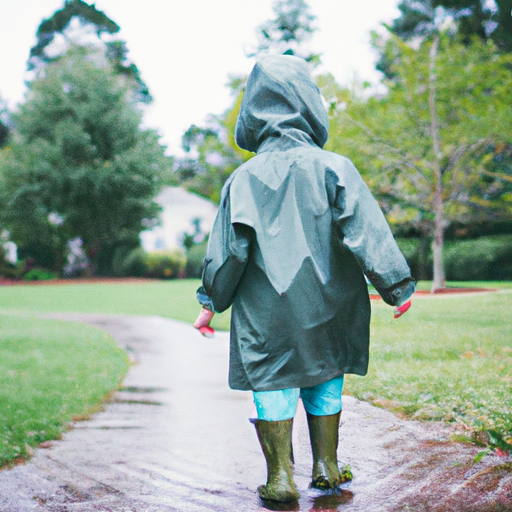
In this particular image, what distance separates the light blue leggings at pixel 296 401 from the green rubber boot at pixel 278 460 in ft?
0.10

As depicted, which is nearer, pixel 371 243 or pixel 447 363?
pixel 371 243

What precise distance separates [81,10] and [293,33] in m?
1.19

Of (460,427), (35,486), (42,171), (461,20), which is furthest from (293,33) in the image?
(42,171)

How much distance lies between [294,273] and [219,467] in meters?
1.03

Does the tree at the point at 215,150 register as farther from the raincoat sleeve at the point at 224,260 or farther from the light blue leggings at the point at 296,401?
the light blue leggings at the point at 296,401

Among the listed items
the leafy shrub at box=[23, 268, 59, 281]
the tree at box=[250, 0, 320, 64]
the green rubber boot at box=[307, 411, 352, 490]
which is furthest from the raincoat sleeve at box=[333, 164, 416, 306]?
the leafy shrub at box=[23, 268, 59, 281]

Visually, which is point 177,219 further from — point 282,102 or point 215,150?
point 282,102

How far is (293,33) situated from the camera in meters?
3.05

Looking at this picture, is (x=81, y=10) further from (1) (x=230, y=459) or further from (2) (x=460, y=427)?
(2) (x=460, y=427)

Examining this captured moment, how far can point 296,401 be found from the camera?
216 cm

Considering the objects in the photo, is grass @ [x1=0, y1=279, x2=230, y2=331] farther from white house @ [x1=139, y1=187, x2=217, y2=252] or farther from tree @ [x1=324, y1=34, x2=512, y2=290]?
tree @ [x1=324, y1=34, x2=512, y2=290]

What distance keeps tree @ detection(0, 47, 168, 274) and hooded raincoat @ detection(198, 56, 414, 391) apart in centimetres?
226

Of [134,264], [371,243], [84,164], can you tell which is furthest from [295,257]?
[134,264]

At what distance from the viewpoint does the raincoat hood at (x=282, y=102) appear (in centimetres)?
221
